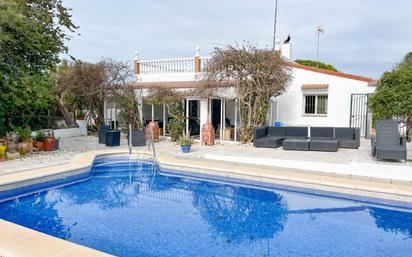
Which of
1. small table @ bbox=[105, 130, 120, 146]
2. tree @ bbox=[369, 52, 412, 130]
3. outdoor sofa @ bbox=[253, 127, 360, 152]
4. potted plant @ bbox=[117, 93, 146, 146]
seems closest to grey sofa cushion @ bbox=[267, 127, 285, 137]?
outdoor sofa @ bbox=[253, 127, 360, 152]

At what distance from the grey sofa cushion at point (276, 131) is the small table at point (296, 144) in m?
1.58

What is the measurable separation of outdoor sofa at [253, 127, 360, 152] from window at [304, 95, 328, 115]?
13.8ft

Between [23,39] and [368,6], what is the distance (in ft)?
53.1

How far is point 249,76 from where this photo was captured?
1483cm

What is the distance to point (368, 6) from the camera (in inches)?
628

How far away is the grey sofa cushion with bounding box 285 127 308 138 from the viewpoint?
1422cm

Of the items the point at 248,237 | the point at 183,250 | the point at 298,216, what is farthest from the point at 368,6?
the point at 183,250

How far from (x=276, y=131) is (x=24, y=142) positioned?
10.8 m

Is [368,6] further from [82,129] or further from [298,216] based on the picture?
[82,129]

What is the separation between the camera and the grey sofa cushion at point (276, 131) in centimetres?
1458

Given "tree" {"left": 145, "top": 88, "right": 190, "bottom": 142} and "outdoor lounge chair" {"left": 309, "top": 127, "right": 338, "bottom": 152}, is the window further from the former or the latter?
"tree" {"left": 145, "top": 88, "right": 190, "bottom": 142}

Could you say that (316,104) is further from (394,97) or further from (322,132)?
(394,97)

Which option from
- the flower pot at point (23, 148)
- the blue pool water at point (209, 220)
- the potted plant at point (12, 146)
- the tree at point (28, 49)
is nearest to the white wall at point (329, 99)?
the blue pool water at point (209, 220)

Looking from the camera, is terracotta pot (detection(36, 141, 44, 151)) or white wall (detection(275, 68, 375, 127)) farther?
white wall (detection(275, 68, 375, 127))
